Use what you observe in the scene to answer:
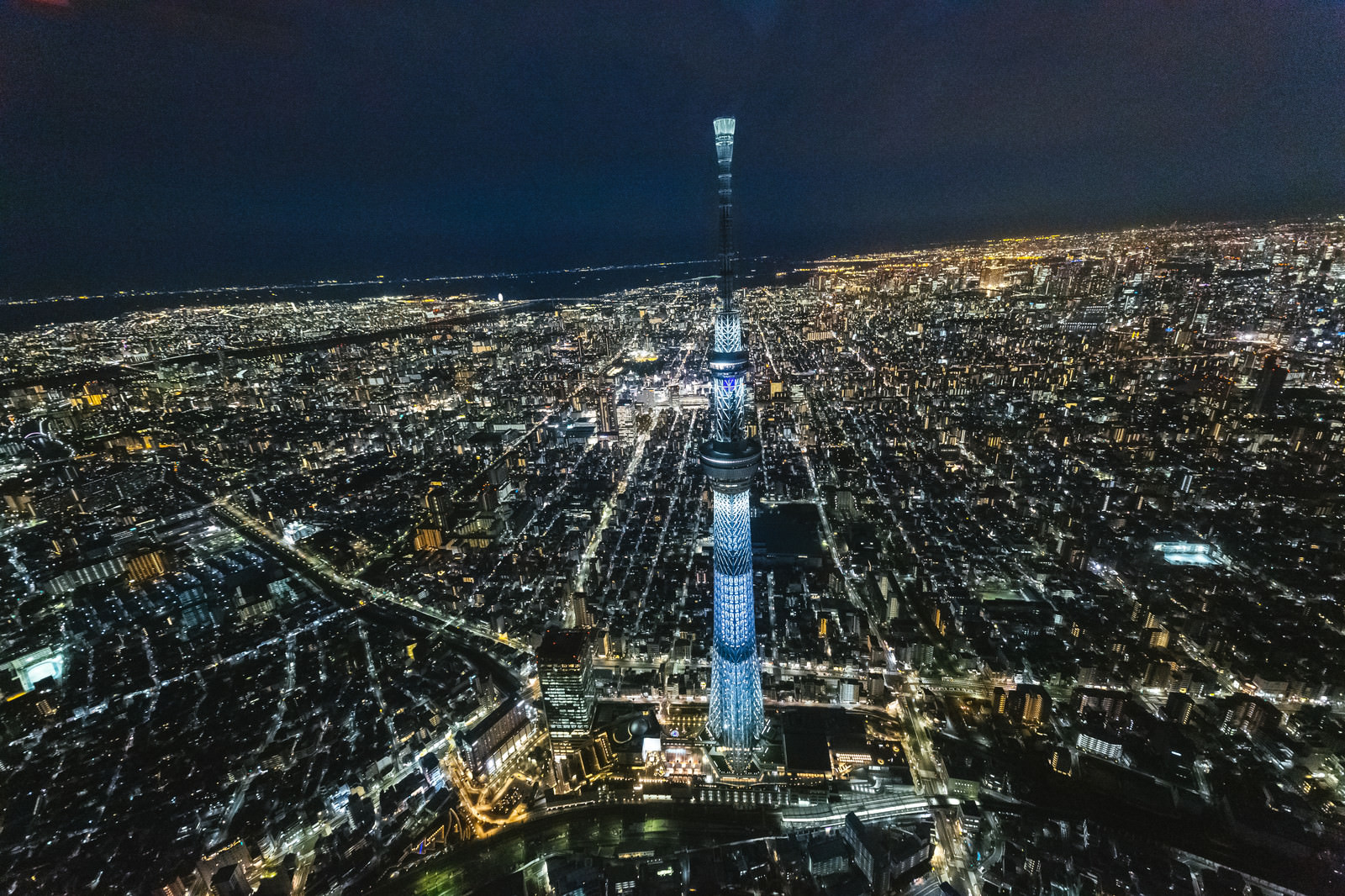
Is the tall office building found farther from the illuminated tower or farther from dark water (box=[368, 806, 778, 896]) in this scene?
the illuminated tower

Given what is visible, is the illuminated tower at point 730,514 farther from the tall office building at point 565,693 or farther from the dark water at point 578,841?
the tall office building at point 565,693

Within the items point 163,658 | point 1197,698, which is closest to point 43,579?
point 163,658

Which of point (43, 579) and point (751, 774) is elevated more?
point (43, 579)

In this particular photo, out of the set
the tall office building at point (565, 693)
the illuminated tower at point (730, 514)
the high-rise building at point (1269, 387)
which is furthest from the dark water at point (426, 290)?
the tall office building at point (565, 693)

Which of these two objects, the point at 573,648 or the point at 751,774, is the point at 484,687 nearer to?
the point at 573,648

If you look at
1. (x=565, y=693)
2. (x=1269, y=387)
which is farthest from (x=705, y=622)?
(x=1269, y=387)

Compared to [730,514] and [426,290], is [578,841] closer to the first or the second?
[730,514]
